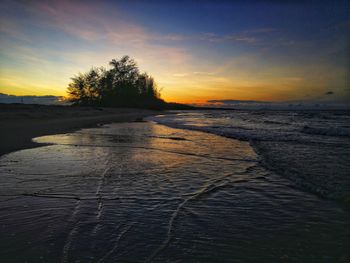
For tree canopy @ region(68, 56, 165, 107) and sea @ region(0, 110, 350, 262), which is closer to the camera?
sea @ region(0, 110, 350, 262)

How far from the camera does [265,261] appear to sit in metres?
2.62

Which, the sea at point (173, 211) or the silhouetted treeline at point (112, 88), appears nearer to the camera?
the sea at point (173, 211)

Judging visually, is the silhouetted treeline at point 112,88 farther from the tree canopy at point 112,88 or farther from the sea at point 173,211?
the sea at point 173,211

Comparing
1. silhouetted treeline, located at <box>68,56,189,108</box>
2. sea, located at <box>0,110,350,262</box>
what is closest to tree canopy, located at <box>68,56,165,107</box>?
silhouetted treeline, located at <box>68,56,189,108</box>

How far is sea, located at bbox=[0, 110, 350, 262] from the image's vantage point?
9.09 ft

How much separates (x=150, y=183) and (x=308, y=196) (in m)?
2.86

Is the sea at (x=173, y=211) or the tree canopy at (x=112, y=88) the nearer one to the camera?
the sea at (x=173, y=211)

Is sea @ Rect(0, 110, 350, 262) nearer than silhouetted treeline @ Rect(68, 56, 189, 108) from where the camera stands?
Yes

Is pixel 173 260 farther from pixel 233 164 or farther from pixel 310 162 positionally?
pixel 310 162

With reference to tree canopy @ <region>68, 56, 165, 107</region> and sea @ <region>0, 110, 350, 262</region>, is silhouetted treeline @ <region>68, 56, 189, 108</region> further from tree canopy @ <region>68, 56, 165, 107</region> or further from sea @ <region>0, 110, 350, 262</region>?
sea @ <region>0, 110, 350, 262</region>

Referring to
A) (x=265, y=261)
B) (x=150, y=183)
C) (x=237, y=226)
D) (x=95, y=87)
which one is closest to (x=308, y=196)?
(x=237, y=226)

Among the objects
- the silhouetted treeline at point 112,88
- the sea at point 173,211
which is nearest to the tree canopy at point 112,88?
the silhouetted treeline at point 112,88

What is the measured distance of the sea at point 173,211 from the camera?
109 inches

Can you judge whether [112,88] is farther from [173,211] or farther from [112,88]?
[173,211]
